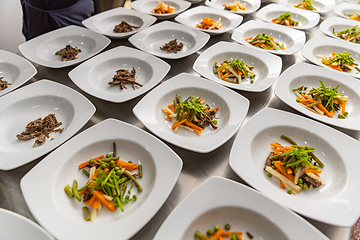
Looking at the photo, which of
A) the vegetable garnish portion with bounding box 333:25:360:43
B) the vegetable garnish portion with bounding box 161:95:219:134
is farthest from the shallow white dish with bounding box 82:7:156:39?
the vegetable garnish portion with bounding box 333:25:360:43

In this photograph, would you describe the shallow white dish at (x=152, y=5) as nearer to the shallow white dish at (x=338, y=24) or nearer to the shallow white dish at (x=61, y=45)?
the shallow white dish at (x=61, y=45)

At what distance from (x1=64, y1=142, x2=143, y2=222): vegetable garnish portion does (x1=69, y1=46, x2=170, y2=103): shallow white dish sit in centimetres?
52

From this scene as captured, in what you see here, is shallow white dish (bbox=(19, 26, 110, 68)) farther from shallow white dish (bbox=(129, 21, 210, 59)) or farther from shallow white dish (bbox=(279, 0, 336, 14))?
shallow white dish (bbox=(279, 0, 336, 14))

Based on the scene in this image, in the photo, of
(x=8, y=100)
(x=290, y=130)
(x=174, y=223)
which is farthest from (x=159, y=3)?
(x=174, y=223)

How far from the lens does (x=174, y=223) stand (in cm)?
101

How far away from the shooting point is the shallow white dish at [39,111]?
1.45 meters

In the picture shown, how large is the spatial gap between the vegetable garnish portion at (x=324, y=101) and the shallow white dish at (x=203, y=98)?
0.56m

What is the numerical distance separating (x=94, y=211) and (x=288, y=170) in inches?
41.9

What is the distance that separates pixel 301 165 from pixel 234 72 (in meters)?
0.99

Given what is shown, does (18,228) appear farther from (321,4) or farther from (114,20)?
(321,4)

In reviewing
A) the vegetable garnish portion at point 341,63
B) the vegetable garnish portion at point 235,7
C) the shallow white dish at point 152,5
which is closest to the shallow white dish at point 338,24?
the vegetable garnish portion at point 341,63

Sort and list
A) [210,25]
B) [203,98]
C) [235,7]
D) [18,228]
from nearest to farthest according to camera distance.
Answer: [18,228], [203,98], [210,25], [235,7]

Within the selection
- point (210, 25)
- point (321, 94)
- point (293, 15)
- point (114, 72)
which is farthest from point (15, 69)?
point (293, 15)

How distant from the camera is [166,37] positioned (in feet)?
8.68
